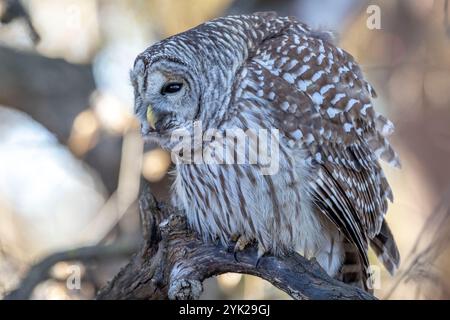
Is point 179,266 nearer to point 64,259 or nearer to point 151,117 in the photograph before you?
point 151,117

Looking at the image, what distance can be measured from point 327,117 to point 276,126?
0.34 m

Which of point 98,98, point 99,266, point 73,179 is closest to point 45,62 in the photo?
point 98,98

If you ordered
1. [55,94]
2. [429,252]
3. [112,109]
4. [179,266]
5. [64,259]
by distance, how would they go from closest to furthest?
[179,266] < [429,252] < [64,259] < [112,109] < [55,94]

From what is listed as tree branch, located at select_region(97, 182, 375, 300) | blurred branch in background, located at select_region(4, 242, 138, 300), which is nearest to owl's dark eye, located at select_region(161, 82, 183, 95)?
tree branch, located at select_region(97, 182, 375, 300)

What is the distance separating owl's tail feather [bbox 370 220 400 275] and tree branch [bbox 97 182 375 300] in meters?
0.78

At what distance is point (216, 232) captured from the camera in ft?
14.1

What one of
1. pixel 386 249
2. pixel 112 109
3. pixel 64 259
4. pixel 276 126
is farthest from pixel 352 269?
pixel 112 109

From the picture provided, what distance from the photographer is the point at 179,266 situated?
401 centimetres

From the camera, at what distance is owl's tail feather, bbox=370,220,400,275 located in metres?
4.56

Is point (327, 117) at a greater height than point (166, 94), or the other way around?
point (166, 94)

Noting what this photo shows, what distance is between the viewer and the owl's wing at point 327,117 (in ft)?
13.6

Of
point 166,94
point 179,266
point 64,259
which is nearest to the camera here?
point 179,266
